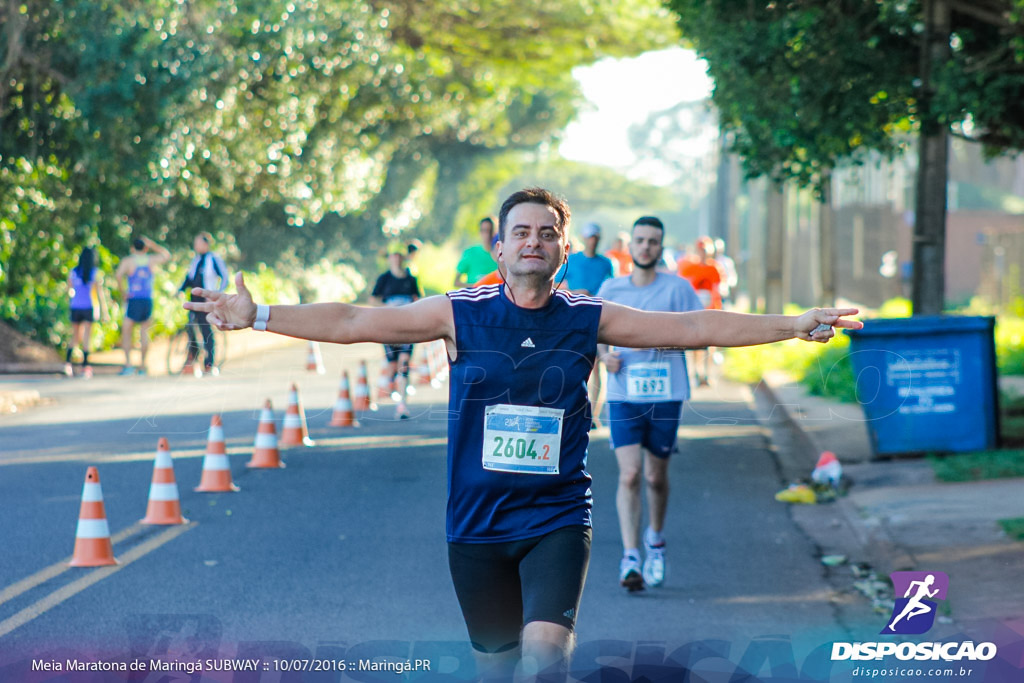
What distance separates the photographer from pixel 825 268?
27031mm

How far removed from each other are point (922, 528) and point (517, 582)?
5430mm

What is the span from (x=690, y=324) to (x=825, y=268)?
2324cm

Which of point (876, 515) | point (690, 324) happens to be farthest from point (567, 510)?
point (876, 515)

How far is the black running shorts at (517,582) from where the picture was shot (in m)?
4.04

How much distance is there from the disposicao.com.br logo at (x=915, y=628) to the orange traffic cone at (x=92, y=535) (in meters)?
4.11

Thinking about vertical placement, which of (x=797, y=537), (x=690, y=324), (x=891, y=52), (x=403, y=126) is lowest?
(x=797, y=537)

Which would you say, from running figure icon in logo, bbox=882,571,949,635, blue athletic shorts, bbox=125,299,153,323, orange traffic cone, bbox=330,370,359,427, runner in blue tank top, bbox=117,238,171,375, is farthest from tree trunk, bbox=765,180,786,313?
running figure icon in logo, bbox=882,571,949,635

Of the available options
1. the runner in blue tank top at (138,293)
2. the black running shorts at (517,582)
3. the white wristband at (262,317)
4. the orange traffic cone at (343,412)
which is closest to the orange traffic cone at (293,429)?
the orange traffic cone at (343,412)

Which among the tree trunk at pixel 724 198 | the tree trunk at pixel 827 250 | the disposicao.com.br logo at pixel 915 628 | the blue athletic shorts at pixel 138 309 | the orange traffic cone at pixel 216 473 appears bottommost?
the disposicao.com.br logo at pixel 915 628

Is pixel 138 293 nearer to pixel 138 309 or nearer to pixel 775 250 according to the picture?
pixel 138 309

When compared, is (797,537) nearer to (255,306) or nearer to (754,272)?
(255,306)

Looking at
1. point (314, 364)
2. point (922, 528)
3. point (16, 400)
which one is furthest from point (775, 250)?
point (922, 528)

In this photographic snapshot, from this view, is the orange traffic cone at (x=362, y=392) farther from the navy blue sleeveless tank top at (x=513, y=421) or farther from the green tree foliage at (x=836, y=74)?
the navy blue sleeveless tank top at (x=513, y=421)

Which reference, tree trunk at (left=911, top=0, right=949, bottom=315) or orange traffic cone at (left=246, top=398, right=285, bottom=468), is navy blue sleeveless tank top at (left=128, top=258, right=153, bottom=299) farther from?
tree trunk at (left=911, top=0, right=949, bottom=315)
